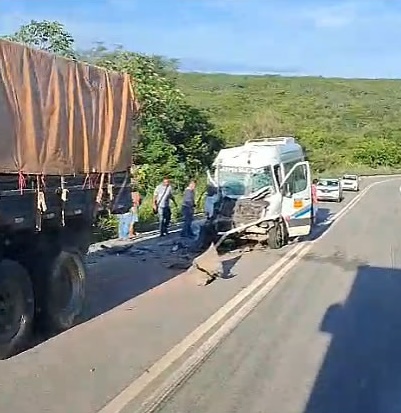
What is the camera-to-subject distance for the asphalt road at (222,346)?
672 centimetres

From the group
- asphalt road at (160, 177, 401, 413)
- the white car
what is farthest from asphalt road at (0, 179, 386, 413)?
the white car

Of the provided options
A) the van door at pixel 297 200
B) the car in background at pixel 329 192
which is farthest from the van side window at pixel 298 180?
the car in background at pixel 329 192

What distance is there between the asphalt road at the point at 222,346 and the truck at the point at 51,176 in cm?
46

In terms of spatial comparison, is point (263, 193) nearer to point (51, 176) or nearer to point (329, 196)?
point (51, 176)

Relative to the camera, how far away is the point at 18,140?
8.29m

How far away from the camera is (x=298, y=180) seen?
20859 millimetres

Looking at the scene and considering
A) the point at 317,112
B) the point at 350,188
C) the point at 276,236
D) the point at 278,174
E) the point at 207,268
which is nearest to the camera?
the point at 207,268

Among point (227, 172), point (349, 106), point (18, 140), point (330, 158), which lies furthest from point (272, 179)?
point (349, 106)

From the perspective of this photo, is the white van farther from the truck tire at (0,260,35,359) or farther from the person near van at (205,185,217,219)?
the truck tire at (0,260,35,359)

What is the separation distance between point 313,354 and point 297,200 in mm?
12232

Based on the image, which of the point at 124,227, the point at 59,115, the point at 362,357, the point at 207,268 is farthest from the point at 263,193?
the point at 362,357

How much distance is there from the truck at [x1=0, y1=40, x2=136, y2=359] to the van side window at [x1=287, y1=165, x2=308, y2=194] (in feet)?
32.1

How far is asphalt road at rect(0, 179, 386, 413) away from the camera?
6719 mm

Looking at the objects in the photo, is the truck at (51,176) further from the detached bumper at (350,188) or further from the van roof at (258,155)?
the detached bumper at (350,188)
